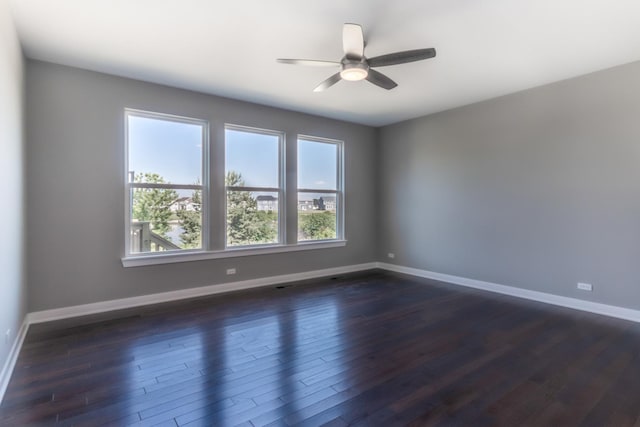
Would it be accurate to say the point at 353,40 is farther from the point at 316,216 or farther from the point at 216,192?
the point at 316,216

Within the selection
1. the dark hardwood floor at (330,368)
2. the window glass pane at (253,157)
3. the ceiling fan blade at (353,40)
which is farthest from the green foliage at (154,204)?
the ceiling fan blade at (353,40)

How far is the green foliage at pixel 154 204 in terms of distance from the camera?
13.5 ft

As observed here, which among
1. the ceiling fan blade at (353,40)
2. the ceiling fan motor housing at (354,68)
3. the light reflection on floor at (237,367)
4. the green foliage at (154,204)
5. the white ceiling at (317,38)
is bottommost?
the light reflection on floor at (237,367)

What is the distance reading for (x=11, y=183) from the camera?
267 cm

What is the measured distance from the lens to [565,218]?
4.09m

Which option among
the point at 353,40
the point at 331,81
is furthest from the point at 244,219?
the point at 353,40

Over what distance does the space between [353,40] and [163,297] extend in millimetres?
3823

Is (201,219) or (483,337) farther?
(201,219)

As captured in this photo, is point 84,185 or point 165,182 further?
point 165,182

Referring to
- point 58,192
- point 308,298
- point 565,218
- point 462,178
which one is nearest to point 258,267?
point 308,298

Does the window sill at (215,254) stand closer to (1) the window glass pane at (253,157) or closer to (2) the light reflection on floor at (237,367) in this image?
(1) the window glass pane at (253,157)

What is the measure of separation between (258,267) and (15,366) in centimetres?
294

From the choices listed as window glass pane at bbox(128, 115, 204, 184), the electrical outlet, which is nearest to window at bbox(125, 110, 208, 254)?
window glass pane at bbox(128, 115, 204, 184)

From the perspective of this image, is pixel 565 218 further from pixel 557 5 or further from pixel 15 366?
pixel 15 366
